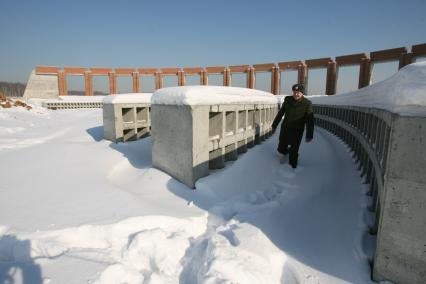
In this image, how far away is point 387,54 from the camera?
67.9 ft

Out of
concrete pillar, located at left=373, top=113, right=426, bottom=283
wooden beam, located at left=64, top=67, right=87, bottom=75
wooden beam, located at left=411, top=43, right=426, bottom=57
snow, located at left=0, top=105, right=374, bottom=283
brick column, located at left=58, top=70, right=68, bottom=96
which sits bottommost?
snow, located at left=0, top=105, right=374, bottom=283

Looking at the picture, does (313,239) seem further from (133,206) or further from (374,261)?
(133,206)

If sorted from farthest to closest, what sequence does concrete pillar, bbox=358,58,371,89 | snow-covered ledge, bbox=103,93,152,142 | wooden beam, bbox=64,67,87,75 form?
wooden beam, bbox=64,67,87,75 → concrete pillar, bbox=358,58,371,89 → snow-covered ledge, bbox=103,93,152,142

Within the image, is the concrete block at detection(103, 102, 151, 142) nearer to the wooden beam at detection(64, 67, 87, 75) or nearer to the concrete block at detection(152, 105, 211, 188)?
the concrete block at detection(152, 105, 211, 188)

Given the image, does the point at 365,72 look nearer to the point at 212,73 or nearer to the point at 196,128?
the point at 212,73

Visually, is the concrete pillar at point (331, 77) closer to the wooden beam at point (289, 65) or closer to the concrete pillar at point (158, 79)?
the wooden beam at point (289, 65)

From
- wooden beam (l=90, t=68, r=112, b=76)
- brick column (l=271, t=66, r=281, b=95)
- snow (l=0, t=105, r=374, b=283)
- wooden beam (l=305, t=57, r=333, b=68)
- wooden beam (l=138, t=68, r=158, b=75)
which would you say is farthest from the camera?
wooden beam (l=138, t=68, r=158, b=75)

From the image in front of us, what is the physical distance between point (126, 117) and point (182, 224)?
19.6 feet

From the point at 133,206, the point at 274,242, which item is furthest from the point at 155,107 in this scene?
the point at 274,242

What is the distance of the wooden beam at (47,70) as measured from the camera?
3083cm

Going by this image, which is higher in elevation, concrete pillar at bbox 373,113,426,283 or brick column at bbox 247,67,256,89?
brick column at bbox 247,67,256,89

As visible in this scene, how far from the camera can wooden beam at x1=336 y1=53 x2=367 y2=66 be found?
75.5 feet

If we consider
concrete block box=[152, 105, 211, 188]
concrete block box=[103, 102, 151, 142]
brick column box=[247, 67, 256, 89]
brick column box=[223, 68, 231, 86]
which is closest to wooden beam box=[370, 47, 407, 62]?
brick column box=[247, 67, 256, 89]

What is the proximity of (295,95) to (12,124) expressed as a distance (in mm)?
13316
